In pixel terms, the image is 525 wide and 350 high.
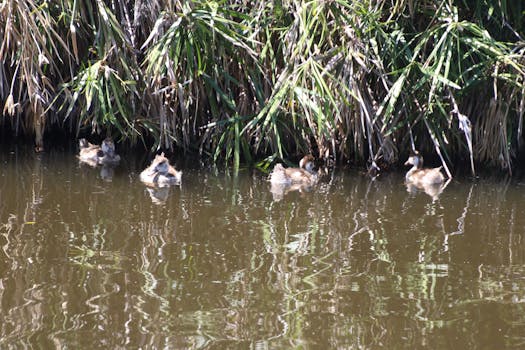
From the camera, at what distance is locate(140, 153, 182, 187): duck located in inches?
411

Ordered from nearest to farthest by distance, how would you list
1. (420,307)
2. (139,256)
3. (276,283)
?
1. (420,307)
2. (276,283)
3. (139,256)

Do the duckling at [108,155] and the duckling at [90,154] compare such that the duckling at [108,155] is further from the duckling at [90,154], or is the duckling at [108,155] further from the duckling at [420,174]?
the duckling at [420,174]

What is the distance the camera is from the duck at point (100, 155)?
37.3 ft

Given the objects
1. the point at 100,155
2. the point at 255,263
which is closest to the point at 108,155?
the point at 100,155

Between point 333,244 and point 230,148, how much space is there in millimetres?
3287

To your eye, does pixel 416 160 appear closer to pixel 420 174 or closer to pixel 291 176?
pixel 420 174

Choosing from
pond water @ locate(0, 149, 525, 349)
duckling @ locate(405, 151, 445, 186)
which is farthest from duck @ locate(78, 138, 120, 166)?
duckling @ locate(405, 151, 445, 186)

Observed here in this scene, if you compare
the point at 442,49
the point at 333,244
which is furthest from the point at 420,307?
the point at 442,49

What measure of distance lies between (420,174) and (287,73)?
1830 millimetres

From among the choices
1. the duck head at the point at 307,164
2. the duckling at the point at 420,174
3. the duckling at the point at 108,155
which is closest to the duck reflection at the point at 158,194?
the duckling at the point at 108,155

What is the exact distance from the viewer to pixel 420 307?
6547 millimetres

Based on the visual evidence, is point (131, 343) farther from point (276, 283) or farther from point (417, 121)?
point (417, 121)

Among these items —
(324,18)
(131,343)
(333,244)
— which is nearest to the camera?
(131,343)

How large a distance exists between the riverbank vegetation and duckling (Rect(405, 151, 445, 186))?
0.20 meters
